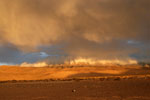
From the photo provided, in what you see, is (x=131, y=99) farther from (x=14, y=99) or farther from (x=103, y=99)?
(x=14, y=99)

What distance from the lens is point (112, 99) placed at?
14.9m

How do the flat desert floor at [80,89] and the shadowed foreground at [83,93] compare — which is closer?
the shadowed foreground at [83,93]

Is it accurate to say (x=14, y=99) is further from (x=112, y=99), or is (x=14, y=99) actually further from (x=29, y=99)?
(x=112, y=99)

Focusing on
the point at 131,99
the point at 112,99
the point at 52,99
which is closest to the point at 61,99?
the point at 52,99

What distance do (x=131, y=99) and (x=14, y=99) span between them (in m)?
9.26

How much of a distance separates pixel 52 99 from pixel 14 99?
334cm

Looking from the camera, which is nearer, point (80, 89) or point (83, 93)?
point (83, 93)

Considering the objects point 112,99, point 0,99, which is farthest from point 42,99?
point 112,99

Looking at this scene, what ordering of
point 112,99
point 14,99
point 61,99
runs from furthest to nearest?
1. point 14,99
2. point 61,99
3. point 112,99

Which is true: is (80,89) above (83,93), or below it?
above

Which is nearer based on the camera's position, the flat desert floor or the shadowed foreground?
the shadowed foreground

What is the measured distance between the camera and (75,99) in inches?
615

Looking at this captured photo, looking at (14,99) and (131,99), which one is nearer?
(131,99)

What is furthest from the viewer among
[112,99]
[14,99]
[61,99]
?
[14,99]
